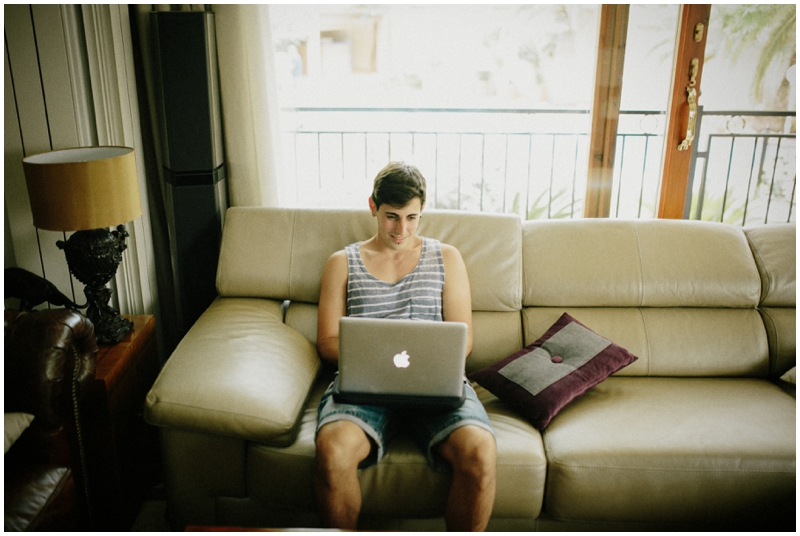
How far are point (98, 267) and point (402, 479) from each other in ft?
3.70

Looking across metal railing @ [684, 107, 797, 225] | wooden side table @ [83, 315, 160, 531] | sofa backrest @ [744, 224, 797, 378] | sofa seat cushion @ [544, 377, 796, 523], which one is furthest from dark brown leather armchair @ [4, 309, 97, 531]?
metal railing @ [684, 107, 797, 225]

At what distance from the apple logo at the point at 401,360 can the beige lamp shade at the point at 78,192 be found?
962 millimetres

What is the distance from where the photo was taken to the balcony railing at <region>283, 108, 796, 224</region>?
3783 millimetres

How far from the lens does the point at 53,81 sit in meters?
1.90

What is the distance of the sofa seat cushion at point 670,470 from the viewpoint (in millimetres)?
1529

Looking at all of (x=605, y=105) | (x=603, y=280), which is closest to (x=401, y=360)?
(x=603, y=280)

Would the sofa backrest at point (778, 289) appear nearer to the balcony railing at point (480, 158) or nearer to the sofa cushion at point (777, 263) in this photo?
the sofa cushion at point (777, 263)

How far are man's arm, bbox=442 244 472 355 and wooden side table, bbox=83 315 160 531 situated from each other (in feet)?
3.37

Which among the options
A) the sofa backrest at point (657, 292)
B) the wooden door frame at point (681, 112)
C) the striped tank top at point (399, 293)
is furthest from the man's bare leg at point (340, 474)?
the wooden door frame at point (681, 112)

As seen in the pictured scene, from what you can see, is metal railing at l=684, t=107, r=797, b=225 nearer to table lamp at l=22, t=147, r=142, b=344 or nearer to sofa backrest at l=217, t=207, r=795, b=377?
sofa backrest at l=217, t=207, r=795, b=377

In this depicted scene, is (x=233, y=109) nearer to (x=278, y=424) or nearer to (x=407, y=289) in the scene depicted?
(x=407, y=289)

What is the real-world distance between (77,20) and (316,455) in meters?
Answer: 1.66

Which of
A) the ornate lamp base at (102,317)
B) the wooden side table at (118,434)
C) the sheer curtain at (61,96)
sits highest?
the sheer curtain at (61,96)

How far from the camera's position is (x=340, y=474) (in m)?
1.45
